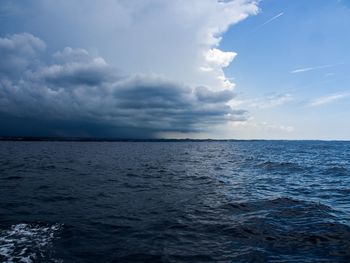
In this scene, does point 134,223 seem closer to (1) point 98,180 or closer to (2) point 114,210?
(2) point 114,210

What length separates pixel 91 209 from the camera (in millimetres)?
18594

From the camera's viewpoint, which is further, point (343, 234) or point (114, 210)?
point (114, 210)

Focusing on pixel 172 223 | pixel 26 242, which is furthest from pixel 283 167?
pixel 26 242

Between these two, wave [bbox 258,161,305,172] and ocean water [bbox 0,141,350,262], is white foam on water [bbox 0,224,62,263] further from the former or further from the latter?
wave [bbox 258,161,305,172]

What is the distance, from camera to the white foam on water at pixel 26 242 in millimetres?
11062

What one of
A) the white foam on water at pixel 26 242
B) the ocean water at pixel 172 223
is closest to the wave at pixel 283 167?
the ocean water at pixel 172 223

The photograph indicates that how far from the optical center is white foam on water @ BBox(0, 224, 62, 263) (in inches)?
436

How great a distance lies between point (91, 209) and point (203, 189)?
11290mm

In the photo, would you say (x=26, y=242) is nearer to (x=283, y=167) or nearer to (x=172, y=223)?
(x=172, y=223)

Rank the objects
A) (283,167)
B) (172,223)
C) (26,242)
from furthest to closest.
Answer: (283,167), (172,223), (26,242)

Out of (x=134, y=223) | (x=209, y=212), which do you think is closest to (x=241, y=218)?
(x=209, y=212)

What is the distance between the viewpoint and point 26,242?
40.9 ft

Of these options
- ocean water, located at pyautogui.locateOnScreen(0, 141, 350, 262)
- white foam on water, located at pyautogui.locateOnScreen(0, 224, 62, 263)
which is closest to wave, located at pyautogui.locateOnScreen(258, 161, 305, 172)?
ocean water, located at pyautogui.locateOnScreen(0, 141, 350, 262)

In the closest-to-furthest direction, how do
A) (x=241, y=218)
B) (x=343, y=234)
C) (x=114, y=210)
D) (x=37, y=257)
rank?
(x=37, y=257) < (x=343, y=234) < (x=241, y=218) < (x=114, y=210)
